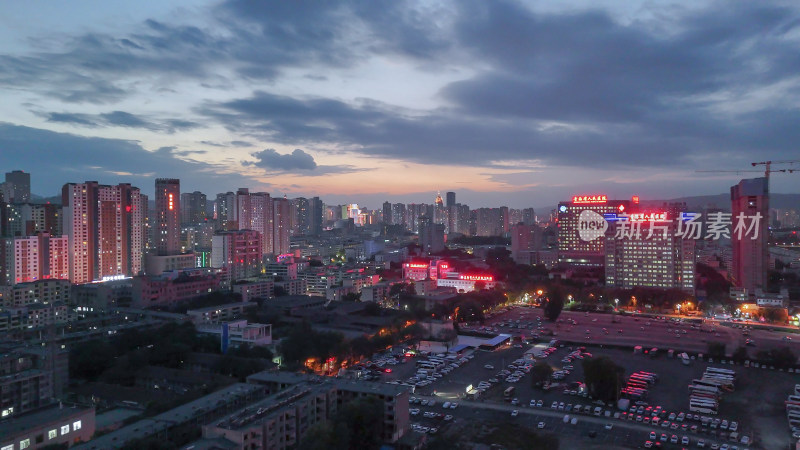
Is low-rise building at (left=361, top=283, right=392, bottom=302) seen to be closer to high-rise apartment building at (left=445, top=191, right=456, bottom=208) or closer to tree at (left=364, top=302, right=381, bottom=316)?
tree at (left=364, top=302, right=381, bottom=316)

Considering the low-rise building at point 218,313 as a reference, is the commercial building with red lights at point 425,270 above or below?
above

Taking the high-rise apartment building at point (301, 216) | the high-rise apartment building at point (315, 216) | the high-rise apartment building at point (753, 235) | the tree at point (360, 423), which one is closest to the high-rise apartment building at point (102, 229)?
the tree at point (360, 423)

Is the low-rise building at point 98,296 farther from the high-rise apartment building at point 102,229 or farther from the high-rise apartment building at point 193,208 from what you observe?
the high-rise apartment building at point 193,208

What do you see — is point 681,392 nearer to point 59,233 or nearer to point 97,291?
point 97,291

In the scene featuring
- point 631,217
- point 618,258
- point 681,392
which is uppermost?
point 631,217

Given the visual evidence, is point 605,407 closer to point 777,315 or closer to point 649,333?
point 649,333

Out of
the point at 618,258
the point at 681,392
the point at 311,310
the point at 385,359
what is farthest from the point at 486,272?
the point at 681,392

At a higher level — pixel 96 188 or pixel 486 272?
pixel 96 188

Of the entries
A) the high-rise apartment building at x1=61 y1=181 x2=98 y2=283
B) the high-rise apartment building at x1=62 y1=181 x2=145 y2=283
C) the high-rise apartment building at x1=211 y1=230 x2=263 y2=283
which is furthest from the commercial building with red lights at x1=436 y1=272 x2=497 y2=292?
the high-rise apartment building at x1=61 y1=181 x2=98 y2=283
